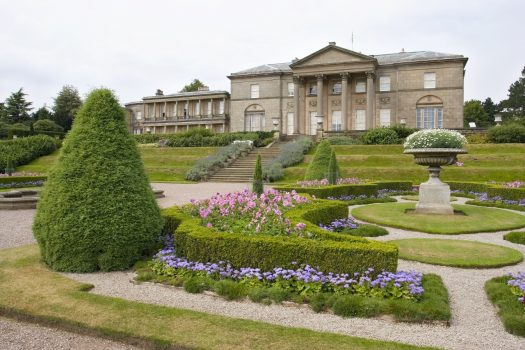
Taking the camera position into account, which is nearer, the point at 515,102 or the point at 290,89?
the point at 290,89

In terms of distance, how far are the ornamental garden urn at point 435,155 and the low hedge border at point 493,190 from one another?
4.00m

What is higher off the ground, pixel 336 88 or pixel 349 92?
pixel 336 88

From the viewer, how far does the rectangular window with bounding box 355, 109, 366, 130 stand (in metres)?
44.7

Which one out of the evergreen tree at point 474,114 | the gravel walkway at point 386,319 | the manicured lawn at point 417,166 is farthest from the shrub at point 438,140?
the evergreen tree at point 474,114

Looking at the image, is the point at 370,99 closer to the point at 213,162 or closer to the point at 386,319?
the point at 213,162

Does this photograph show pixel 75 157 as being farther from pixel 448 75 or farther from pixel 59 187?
pixel 448 75

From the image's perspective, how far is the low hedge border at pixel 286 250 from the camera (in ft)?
18.6

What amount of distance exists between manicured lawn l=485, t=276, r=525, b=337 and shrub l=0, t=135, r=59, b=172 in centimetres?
3622

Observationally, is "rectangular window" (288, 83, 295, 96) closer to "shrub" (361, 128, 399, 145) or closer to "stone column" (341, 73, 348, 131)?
"stone column" (341, 73, 348, 131)

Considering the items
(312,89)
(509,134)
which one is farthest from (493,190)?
(312,89)

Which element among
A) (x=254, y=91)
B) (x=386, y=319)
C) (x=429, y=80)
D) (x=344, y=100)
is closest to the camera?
(x=386, y=319)

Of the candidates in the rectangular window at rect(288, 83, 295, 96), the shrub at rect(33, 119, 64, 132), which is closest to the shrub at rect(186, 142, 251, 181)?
the rectangular window at rect(288, 83, 295, 96)

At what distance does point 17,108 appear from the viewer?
70062 millimetres

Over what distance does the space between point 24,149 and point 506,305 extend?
130 feet
